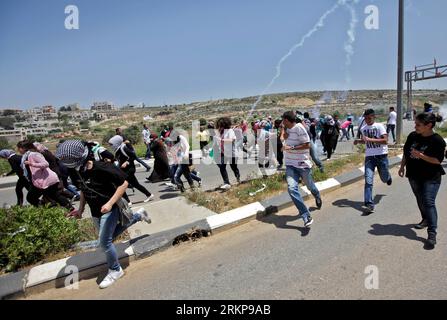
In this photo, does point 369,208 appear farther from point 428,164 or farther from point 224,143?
point 224,143

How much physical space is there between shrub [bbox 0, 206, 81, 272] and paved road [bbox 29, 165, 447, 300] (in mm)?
656

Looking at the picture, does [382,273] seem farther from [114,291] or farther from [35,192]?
[35,192]

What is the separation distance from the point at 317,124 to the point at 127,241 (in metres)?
11.1

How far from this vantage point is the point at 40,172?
5.81 meters

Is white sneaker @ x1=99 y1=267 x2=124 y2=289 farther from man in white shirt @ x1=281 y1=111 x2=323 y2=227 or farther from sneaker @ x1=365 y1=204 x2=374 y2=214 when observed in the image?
sneaker @ x1=365 y1=204 x2=374 y2=214

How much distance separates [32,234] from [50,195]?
2059mm

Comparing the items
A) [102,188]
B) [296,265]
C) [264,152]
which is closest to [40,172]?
[102,188]

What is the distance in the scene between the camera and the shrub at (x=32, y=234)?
3844 millimetres

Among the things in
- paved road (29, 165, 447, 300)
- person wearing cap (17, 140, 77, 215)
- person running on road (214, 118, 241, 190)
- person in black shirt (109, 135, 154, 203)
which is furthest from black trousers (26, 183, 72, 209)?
person running on road (214, 118, 241, 190)

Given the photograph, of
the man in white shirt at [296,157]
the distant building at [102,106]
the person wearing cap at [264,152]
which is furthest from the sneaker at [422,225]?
the distant building at [102,106]

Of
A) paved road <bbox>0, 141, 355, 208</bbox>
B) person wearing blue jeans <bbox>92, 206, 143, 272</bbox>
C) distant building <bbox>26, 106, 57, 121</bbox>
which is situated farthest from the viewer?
distant building <bbox>26, 106, 57, 121</bbox>

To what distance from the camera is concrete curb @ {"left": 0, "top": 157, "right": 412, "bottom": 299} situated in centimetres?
352

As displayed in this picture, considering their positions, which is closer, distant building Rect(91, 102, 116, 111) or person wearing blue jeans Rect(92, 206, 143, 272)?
person wearing blue jeans Rect(92, 206, 143, 272)

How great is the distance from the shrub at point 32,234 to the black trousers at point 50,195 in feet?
4.34
